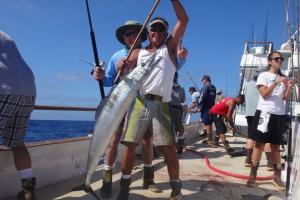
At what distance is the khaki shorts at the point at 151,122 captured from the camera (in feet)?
11.5

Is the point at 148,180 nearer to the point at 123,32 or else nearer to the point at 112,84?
the point at 112,84

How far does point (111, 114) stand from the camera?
10.2 feet

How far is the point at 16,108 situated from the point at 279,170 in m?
3.43

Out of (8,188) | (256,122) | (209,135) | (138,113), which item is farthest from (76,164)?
(209,135)

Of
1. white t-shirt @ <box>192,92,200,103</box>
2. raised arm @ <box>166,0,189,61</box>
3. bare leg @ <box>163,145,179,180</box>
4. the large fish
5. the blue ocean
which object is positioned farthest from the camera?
the blue ocean

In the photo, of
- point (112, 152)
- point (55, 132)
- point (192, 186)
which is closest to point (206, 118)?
point (192, 186)

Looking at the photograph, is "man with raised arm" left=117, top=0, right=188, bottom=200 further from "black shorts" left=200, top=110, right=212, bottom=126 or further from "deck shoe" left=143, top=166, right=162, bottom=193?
"black shorts" left=200, top=110, right=212, bottom=126

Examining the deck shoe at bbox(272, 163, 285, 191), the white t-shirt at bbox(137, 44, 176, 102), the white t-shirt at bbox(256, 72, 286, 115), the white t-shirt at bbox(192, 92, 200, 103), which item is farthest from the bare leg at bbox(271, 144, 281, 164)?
the white t-shirt at bbox(192, 92, 200, 103)

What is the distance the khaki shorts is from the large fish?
0.40 metres

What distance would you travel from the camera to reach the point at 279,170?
4.76 meters

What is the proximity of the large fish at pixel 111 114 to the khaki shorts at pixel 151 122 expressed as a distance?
400mm

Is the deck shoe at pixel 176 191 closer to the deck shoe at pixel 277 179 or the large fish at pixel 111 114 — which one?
the large fish at pixel 111 114

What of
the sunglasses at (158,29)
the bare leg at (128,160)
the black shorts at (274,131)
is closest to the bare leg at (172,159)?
the bare leg at (128,160)

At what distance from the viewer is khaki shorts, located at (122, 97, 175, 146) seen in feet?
11.5
